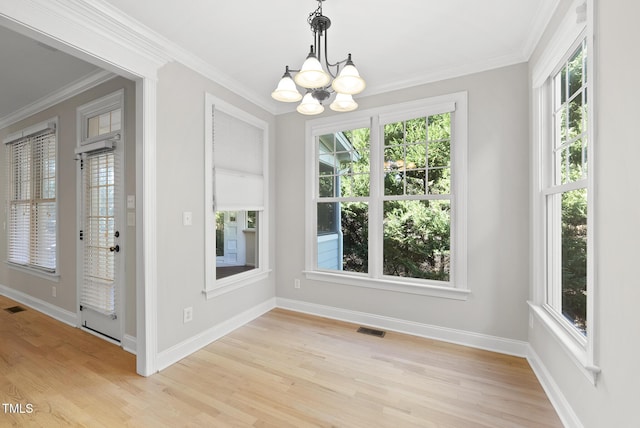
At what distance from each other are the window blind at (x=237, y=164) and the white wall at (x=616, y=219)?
278 cm

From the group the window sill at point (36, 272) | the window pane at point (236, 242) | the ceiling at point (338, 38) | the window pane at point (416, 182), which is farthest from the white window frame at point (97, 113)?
the window pane at point (416, 182)

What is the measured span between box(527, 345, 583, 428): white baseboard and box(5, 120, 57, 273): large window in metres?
4.87

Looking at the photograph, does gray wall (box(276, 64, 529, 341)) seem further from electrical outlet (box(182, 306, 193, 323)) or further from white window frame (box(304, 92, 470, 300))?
electrical outlet (box(182, 306, 193, 323))

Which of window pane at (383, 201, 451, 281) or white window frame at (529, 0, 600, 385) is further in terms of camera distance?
window pane at (383, 201, 451, 281)

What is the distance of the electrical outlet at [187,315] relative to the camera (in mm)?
2436

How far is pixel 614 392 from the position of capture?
1.19 meters

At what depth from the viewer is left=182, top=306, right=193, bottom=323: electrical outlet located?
7.99 ft

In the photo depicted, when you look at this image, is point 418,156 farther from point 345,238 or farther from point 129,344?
point 129,344

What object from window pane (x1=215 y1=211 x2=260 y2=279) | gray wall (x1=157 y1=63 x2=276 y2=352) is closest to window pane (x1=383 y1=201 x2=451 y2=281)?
window pane (x1=215 y1=211 x2=260 y2=279)

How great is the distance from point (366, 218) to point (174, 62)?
2.39 metres

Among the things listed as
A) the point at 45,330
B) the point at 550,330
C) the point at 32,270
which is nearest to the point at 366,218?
the point at 550,330

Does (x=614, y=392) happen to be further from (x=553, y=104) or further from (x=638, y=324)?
(x=553, y=104)

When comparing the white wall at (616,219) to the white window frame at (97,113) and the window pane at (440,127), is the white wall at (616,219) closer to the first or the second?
Answer: the window pane at (440,127)

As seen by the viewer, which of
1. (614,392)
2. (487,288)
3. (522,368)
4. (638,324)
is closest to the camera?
(638,324)
